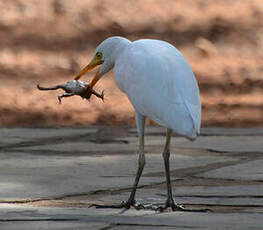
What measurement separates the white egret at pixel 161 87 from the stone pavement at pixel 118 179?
9.2 inches

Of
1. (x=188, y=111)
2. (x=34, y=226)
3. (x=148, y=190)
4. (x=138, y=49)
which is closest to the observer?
(x=34, y=226)

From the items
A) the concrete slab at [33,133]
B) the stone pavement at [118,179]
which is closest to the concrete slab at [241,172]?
the stone pavement at [118,179]

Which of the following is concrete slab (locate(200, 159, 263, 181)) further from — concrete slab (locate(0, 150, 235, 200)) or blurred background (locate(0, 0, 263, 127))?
blurred background (locate(0, 0, 263, 127))

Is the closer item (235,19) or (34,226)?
(34,226)

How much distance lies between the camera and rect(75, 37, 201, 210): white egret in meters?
3.11

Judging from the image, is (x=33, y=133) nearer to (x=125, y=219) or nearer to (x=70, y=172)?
(x=70, y=172)

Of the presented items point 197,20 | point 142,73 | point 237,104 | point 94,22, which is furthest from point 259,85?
→ point 142,73

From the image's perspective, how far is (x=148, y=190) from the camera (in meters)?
3.72

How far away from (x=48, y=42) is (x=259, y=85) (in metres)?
1.66

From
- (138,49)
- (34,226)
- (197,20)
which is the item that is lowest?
(34,226)

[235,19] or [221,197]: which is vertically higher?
[235,19]

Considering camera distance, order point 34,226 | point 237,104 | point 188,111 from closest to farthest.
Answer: point 34,226 → point 188,111 → point 237,104

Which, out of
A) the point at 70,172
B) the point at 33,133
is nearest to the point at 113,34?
the point at 33,133

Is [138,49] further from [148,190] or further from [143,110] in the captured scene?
[148,190]
